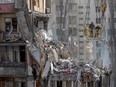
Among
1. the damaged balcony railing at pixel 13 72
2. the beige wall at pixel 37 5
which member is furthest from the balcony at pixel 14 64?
the beige wall at pixel 37 5

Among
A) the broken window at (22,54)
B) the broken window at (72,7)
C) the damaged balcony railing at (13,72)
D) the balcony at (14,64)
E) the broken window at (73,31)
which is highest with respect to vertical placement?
the broken window at (72,7)

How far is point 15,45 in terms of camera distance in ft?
95.8

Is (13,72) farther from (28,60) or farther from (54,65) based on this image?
(54,65)

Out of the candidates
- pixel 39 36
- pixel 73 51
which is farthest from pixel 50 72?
pixel 73 51

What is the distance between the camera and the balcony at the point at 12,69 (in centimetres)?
2903

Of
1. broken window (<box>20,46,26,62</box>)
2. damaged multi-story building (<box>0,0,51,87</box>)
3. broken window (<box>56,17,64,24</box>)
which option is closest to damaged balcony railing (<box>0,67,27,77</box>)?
damaged multi-story building (<box>0,0,51,87</box>)

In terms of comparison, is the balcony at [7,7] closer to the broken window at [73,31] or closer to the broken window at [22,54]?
the broken window at [22,54]

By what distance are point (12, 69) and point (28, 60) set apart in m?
1.32

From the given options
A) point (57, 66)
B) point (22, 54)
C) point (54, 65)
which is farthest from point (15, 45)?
point (57, 66)

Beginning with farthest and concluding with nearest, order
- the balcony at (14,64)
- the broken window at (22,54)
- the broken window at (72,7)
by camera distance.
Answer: the broken window at (72,7) → the broken window at (22,54) → the balcony at (14,64)

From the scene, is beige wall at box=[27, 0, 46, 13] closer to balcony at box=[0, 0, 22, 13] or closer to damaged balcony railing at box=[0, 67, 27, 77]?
balcony at box=[0, 0, 22, 13]

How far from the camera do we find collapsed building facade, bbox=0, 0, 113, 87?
28.9m

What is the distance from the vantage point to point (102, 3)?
1532 inches

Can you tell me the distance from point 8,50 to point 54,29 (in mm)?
9240
